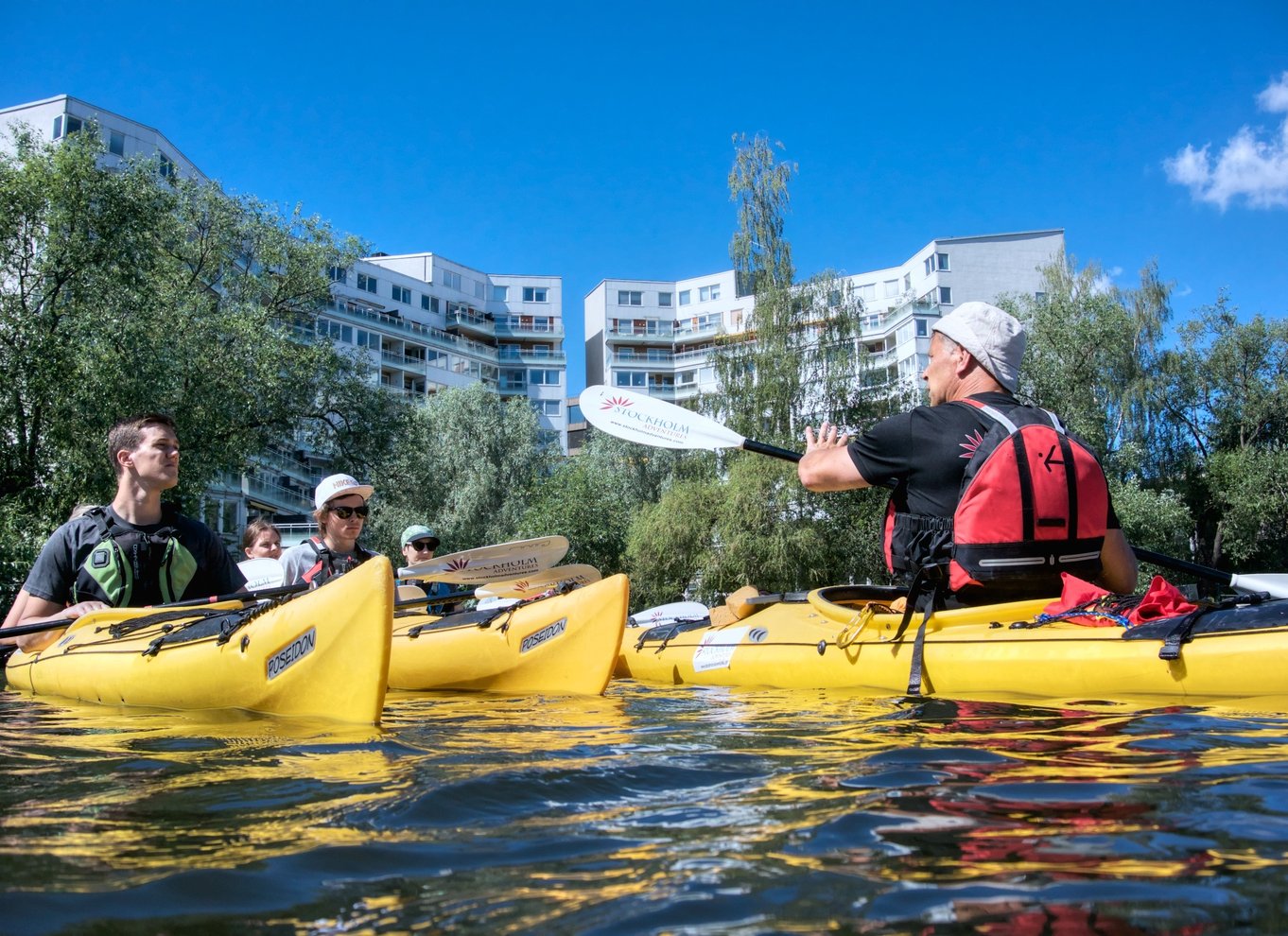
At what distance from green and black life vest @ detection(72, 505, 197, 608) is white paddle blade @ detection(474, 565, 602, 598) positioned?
2.16m

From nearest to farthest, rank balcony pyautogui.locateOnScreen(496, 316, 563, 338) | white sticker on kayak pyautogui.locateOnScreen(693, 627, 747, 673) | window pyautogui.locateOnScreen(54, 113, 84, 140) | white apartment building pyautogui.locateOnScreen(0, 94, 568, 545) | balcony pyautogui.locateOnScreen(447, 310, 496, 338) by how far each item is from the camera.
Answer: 1. white sticker on kayak pyautogui.locateOnScreen(693, 627, 747, 673)
2. window pyautogui.locateOnScreen(54, 113, 84, 140)
3. white apartment building pyautogui.locateOnScreen(0, 94, 568, 545)
4. balcony pyautogui.locateOnScreen(447, 310, 496, 338)
5. balcony pyautogui.locateOnScreen(496, 316, 563, 338)

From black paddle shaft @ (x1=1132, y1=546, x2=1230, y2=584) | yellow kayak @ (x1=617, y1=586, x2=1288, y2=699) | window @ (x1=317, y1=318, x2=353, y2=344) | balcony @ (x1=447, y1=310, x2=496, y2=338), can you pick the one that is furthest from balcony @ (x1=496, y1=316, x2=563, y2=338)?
black paddle shaft @ (x1=1132, y1=546, x2=1230, y2=584)

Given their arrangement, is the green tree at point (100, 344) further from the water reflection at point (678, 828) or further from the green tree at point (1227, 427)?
the green tree at point (1227, 427)

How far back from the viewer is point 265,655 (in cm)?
422

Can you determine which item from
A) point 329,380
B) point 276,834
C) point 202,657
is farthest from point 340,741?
point 329,380

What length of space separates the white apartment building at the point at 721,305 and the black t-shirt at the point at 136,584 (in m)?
48.2

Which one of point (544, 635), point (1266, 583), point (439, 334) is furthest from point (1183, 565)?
point (439, 334)

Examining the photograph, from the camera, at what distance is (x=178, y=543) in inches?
230

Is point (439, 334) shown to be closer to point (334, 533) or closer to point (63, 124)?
point (63, 124)

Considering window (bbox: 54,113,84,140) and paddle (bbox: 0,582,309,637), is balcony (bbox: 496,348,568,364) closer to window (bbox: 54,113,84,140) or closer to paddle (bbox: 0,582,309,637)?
window (bbox: 54,113,84,140)

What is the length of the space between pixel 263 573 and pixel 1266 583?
20.6ft

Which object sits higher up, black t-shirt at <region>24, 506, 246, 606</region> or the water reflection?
black t-shirt at <region>24, 506, 246, 606</region>

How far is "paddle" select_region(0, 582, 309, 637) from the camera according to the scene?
4.96 m

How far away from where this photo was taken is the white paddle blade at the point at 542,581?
24.9 ft
